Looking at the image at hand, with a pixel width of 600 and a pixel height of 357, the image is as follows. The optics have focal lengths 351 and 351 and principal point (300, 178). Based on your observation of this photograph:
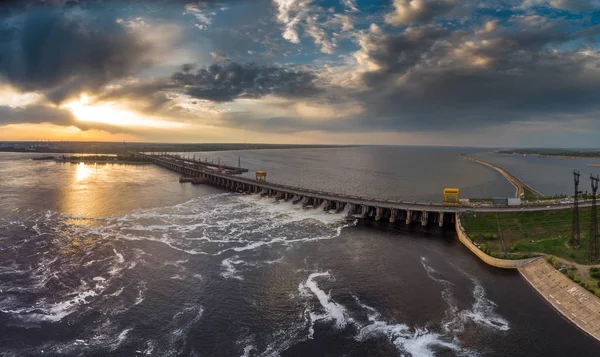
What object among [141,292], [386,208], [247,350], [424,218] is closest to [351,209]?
[386,208]

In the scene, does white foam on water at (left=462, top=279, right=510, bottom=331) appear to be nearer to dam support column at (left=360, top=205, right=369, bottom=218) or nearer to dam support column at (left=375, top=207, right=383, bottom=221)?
dam support column at (left=375, top=207, right=383, bottom=221)

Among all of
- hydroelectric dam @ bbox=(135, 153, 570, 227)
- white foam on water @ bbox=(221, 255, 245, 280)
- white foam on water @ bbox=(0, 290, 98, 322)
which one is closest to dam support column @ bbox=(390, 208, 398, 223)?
hydroelectric dam @ bbox=(135, 153, 570, 227)

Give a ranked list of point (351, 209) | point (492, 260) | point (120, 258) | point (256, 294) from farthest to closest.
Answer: point (351, 209) → point (120, 258) → point (492, 260) → point (256, 294)

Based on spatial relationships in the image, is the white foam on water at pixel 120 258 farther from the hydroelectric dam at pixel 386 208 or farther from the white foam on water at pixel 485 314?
the hydroelectric dam at pixel 386 208

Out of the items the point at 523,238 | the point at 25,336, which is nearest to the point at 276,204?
the point at 523,238

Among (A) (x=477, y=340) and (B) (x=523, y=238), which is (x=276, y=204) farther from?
(A) (x=477, y=340)

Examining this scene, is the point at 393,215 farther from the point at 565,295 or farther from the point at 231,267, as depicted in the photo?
the point at 231,267
